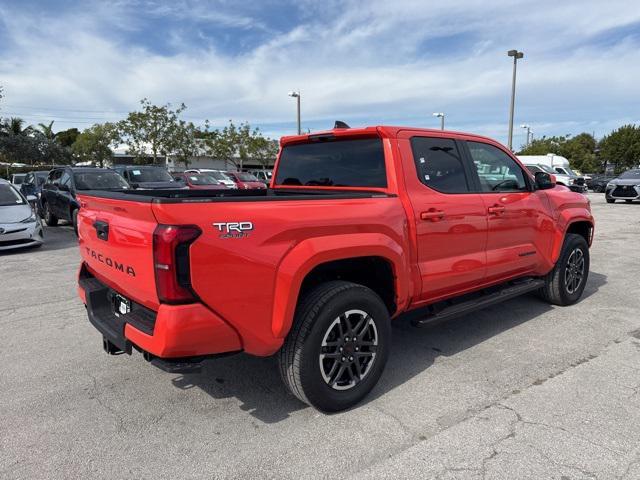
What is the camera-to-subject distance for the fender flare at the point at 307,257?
273 cm

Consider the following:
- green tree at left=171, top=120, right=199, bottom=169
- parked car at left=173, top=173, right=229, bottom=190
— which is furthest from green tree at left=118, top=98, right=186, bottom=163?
parked car at left=173, top=173, right=229, bottom=190

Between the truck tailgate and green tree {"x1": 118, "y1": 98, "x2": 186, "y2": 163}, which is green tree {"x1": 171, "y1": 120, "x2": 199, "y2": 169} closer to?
green tree {"x1": 118, "y1": 98, "x2": 186, "y2": 163}

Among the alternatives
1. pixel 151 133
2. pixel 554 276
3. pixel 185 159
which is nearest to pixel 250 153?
pixel 185 159

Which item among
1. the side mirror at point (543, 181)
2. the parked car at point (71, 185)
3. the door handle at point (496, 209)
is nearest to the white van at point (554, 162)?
the parked car at point (71, 185)

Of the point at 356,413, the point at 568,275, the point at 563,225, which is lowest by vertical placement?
the point at 356,413

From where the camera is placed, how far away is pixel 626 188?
21094 mm

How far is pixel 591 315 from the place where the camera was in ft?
16.9

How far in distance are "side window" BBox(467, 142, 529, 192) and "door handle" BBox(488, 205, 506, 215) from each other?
17 centimetres

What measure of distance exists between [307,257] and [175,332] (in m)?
0.83

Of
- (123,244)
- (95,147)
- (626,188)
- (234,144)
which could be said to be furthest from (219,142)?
(123,244)

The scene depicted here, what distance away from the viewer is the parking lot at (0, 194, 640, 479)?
101 inches

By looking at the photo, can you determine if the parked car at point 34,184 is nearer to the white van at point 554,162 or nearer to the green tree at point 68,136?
the white van at point 554,162

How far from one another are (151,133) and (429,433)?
129 ft

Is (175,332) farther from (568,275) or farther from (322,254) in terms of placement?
(568,275)
